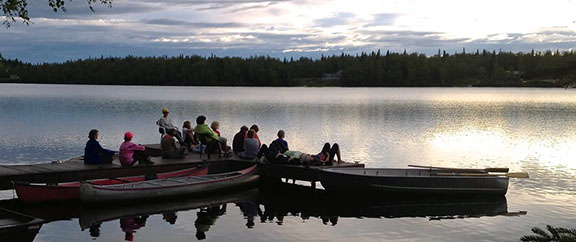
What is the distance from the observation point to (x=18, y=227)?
13453 mm

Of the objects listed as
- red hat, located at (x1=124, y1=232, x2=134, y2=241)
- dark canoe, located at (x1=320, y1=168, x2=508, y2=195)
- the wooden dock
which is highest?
the wooden dock

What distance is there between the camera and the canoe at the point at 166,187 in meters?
16.7

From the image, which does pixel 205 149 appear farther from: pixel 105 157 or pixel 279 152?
pixel 105 157

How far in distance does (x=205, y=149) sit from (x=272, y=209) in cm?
476

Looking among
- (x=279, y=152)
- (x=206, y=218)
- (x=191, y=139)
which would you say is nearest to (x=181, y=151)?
(x=191, y=139)

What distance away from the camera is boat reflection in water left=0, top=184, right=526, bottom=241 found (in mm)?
16005

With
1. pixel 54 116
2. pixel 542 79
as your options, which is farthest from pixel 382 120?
pixel 542 79

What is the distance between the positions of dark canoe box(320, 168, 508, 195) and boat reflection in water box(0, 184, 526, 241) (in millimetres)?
309

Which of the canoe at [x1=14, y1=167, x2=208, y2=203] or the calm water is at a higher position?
the canoe at [x1=14, y1=167, x2=208, y2=203]

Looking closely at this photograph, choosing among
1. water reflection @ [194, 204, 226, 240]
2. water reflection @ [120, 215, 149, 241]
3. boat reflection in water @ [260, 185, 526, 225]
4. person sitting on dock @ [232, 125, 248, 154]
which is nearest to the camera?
water reflection @ [120, 215, 149, 241]

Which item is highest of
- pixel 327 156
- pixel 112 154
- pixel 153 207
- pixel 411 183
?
pixel 112 154

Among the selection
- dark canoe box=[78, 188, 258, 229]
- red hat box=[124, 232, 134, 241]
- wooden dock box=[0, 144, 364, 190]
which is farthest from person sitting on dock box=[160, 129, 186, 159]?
red hat box=[124, 232, 134, 241]

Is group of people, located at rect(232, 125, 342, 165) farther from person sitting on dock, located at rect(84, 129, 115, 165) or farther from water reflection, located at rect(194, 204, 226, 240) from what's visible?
person sitting on dock, located at rect(84, 129, 115, 165)

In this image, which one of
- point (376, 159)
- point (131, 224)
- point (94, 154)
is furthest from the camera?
point (376, 159)
